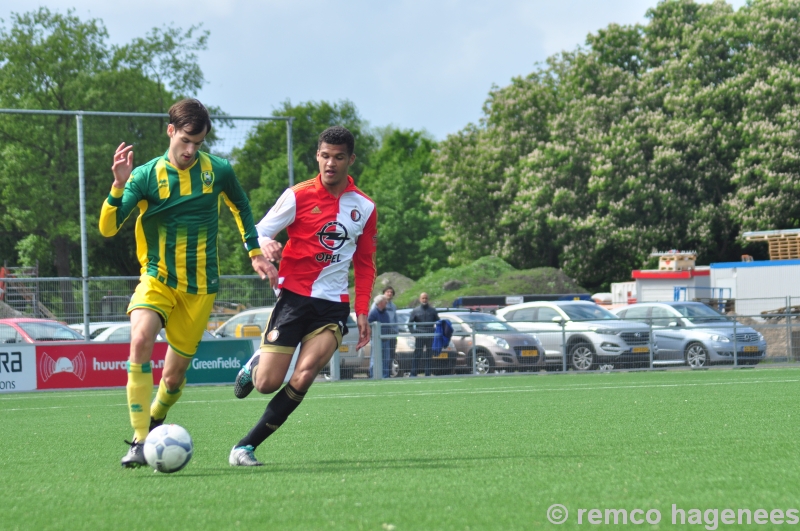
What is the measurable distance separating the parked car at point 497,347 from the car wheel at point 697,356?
10.0 feet

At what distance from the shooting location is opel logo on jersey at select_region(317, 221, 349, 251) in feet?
20.6

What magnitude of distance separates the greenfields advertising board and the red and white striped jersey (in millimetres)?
11238

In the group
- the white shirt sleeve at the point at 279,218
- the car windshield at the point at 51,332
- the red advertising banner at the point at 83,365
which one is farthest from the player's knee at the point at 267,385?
the car windshield at the point at 51,332

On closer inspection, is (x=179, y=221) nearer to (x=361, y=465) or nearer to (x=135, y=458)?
(x=135, y=458)

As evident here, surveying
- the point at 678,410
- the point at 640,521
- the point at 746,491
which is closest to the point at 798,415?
the point at 678,410

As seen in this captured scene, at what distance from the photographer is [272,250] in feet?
19.4

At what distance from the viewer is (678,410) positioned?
9148mm

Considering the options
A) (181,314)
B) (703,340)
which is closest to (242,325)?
(703,340)

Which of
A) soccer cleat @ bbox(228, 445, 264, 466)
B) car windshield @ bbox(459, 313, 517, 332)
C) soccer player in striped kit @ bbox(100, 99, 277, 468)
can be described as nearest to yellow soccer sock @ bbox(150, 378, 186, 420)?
soccer player in striped kit @ bbox(100, 99, 277, 468)

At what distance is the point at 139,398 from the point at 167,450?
0.64 metres

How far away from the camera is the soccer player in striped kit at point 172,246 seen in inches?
236

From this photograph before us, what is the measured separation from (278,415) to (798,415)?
455 cm

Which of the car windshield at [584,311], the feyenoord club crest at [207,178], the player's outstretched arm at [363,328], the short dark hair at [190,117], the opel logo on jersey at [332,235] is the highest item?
the short dark hair at [190,117]

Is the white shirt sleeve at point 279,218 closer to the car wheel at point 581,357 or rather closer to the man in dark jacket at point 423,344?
the man in dark jacket at point 423,344
